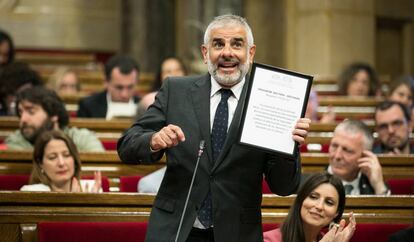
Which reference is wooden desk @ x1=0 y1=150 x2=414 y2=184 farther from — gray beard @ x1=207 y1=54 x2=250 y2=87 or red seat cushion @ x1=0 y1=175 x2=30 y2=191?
gray beard @ x1=207 y1=54 x2=250 y2=87

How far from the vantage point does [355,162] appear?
5.57 metres

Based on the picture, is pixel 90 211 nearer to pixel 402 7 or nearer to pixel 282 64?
pixel 282 64

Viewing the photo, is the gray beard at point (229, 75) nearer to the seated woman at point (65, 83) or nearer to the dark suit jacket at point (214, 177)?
the dark suit jacket at point (214, 177)

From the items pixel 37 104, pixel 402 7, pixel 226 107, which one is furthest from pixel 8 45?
pixel 226 107

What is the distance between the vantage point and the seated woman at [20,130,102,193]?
532 centimetres

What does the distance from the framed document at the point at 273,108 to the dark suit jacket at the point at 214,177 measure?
69 mm

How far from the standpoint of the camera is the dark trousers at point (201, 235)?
3.50m

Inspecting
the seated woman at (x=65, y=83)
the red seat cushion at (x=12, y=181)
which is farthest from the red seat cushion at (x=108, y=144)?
the seated woman at (x=65, y=83)

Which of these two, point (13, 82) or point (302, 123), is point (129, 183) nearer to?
point (302, 123)

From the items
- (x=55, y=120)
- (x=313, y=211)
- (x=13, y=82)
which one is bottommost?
(x=313, y=211)

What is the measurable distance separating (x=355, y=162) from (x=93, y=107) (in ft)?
9.77

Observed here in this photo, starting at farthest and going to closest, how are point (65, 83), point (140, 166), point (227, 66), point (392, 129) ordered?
1. point (65, 83)
2. point (392, 129)
3. point (140, 166)
4. point (227, 66)

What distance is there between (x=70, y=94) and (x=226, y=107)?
559 cm

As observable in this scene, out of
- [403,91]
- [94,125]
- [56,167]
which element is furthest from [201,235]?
[403,91]
